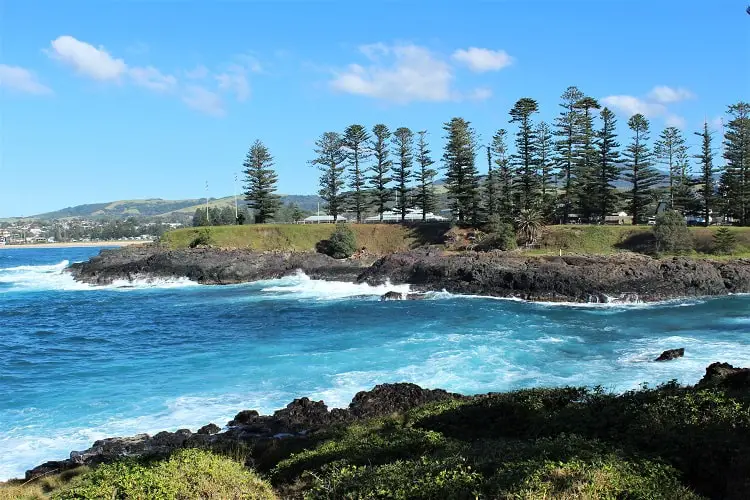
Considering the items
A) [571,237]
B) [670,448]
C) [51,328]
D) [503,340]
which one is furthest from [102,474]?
[571,237]

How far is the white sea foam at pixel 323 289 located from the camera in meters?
36.0

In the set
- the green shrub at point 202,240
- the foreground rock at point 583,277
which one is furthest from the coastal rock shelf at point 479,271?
the green shrub at point 202,240

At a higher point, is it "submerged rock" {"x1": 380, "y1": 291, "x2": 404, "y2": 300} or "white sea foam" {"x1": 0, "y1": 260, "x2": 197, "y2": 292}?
"white sea foam" {"x1": 0, "y1": 260, "x2": 197, "y2": 292}

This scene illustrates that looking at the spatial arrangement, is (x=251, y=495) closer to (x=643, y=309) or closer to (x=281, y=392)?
(x=281, y=392)

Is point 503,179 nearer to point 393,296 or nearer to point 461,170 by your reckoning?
point 461,170

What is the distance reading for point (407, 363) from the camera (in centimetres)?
1809

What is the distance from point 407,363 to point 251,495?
12.2 m

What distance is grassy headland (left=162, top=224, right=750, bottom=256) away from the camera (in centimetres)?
4456

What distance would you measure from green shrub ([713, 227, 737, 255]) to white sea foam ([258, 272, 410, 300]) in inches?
919

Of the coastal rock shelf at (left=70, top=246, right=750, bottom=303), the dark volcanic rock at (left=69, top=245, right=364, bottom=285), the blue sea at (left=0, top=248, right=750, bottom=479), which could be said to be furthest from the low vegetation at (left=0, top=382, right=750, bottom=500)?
the dark volcanic rock at (left=69, top=245, right=364, bottom=285)

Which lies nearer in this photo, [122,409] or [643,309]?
[122,409]

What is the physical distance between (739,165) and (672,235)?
43.7ft

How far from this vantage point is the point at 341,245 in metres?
50.5

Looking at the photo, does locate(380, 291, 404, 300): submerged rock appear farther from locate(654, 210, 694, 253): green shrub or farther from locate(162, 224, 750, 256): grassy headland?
locate(654, 210, 694, 253): green shrub
